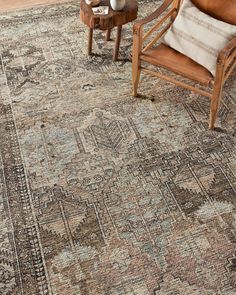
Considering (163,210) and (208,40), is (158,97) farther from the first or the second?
(163,210)

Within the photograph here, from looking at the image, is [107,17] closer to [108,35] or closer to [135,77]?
[135,77]

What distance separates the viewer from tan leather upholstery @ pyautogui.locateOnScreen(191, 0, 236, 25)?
2.98 meters

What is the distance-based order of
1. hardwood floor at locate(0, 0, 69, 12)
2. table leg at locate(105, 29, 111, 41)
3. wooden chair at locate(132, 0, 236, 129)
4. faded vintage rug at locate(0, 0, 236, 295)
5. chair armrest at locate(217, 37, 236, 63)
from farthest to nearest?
hardwood floor at locate(0, 0, 69, 12)
table leg at locate(105, 29, 111, 41)
wooden chair at locate(132, 0, 236, 129)
chair armrest at locate(217, 37, 236, 63)
faded vintage rug at locate(0, 0, 236, 295)

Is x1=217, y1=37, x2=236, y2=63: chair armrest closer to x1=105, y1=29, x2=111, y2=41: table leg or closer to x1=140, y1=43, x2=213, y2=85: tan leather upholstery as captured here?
x1=140, y1=43, x2=213, y2=85: tan leather upholstery

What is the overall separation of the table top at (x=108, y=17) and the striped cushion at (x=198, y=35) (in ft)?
1.27

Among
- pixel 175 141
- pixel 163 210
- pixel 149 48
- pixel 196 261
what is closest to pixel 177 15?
pixel 149 48

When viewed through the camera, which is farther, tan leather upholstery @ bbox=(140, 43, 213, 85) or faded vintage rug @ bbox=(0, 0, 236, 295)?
tan leather upholstery @ bbox=(140, 43, 213, 85)

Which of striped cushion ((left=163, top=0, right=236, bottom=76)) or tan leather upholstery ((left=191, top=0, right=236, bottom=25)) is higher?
tan leather upholstery ((left=191, top=0, right=236, bottom=25))

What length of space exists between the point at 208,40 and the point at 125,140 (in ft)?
3.12

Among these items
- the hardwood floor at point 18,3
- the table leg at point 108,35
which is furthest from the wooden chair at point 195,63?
the hardwood floor at point 18,3

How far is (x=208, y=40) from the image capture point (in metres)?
2.87

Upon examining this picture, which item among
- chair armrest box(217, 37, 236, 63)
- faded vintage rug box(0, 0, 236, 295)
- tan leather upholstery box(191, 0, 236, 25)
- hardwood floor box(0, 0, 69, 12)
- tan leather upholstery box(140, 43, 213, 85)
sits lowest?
faded vintage rug box(0, 0, 236, 295)

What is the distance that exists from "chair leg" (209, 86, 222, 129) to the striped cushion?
0.40 feet

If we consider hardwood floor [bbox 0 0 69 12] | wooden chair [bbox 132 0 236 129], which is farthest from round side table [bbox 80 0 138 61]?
hardwood floor [bbox 0 0 69 12]
